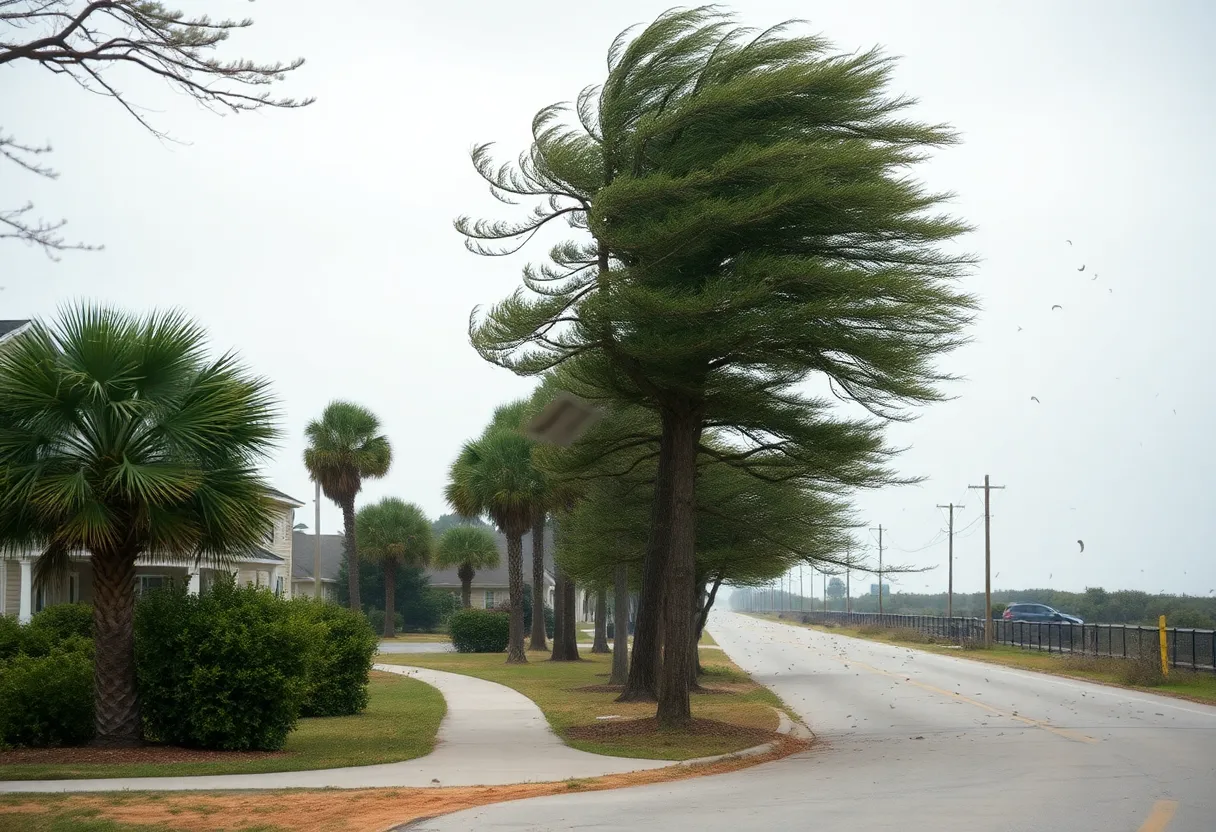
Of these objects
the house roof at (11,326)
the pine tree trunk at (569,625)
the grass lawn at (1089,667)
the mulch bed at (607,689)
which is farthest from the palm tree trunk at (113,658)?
the pine tree trunk at (569,625)

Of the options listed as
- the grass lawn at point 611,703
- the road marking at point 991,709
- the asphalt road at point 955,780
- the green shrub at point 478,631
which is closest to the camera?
the asphalt road at point 955,780

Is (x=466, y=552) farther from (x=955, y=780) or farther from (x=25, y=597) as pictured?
(x=955, y=780)

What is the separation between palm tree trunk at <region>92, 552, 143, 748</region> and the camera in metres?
14.5

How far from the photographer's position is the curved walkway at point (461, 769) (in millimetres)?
12148

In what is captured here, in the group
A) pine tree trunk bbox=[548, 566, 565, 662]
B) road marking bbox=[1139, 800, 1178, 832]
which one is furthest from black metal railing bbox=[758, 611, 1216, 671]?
road marking bbox=[1139, 800, 1178, 832]

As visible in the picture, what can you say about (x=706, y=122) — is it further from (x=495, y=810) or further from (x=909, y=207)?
(x=495, y=810)

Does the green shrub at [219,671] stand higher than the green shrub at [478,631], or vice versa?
the green shrub at [219,671]

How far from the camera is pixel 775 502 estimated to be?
26.7 m

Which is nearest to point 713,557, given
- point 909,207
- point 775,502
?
point 775,502

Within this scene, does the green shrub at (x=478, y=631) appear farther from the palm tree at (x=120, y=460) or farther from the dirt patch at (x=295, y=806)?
the dirt patch at (x=295, y=806)

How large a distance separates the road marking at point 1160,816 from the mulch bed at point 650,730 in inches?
261

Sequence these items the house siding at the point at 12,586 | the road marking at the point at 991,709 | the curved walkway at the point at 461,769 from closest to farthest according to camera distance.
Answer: the curved walkway at the point at 461,769
the road marking at the point at 991,709
the house siding at the point at 12,586

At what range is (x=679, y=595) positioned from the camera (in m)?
17.8

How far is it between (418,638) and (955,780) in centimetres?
5670
